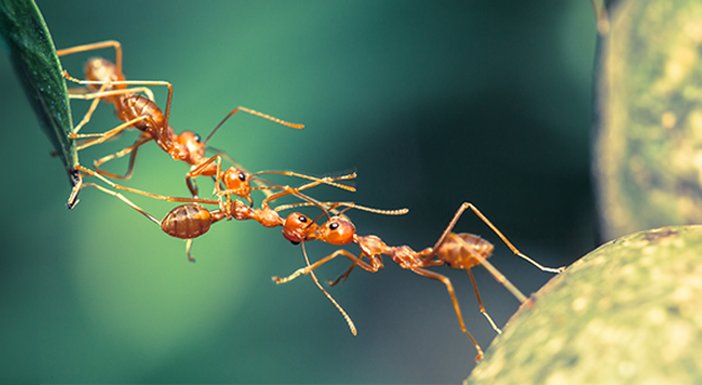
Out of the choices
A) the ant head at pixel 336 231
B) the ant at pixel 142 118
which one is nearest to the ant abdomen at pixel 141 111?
the ant at pixel 142 118

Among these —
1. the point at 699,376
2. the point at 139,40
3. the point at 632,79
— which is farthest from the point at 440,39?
the point at 699,376

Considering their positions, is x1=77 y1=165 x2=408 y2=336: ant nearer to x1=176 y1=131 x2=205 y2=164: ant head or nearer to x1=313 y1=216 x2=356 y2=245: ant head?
x1=313 y1=216 x2=356 y2=245: ant head

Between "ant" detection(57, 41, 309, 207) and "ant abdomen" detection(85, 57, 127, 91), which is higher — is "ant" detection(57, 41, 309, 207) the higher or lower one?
the lower one

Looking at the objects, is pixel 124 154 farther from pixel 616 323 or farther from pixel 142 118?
pixel 616 323

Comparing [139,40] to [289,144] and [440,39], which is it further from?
[440,39]

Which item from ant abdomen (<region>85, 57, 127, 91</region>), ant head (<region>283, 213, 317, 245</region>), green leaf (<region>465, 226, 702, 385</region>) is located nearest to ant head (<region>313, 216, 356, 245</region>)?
ant head (<region>283, 213, 317, 245</region>)

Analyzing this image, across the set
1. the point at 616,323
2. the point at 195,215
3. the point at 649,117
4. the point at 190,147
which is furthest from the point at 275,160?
the point at 616,323

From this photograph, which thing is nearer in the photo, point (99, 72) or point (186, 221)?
point (186, 221)
